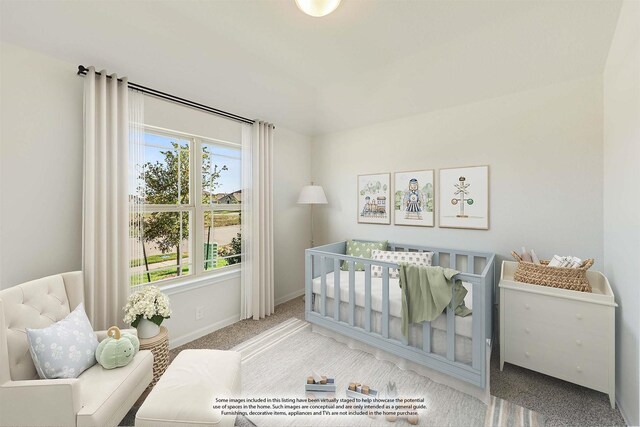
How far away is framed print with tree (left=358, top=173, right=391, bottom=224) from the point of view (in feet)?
10.8

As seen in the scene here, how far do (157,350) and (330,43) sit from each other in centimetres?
277

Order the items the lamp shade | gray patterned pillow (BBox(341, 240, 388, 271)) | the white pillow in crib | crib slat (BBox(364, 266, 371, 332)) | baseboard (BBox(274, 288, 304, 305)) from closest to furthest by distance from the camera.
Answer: crib slat (BBox(364, 266, 371, 332)) → the white pillow in crib → gray patterned pillow (BBox(341, 240, 388, 271)) → the lamp shade → baseboard (BBox(274, 288, 304, 305))

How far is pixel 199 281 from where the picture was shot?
8.86ft

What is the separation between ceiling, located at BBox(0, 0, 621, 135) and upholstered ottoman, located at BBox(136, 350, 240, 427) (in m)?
2.25

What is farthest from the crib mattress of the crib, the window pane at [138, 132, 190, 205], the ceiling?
the ceiling

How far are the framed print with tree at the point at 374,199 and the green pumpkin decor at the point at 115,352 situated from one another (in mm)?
2681

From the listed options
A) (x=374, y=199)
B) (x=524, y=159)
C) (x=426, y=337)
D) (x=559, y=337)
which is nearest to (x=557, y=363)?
(x=559, y=337)

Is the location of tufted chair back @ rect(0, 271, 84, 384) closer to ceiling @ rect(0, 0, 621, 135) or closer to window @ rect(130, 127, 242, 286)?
window @ rect(130, 127, 242, 286)

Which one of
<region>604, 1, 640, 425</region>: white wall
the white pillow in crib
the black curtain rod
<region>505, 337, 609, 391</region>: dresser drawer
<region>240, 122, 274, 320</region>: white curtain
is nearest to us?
<region>604, 1, 640, 425</region>: white wall

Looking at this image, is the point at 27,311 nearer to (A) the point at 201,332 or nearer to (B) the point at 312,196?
(A) the point at 201,332

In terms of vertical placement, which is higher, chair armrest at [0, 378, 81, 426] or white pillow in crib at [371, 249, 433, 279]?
white pillow in crib at [371, 249, 433, 279]

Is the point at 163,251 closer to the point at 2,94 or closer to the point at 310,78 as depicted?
the point at 2,94

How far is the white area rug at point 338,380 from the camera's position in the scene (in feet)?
5.30

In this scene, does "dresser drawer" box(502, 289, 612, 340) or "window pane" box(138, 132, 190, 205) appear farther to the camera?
"window pane" box(138, 132, 190, 205)
